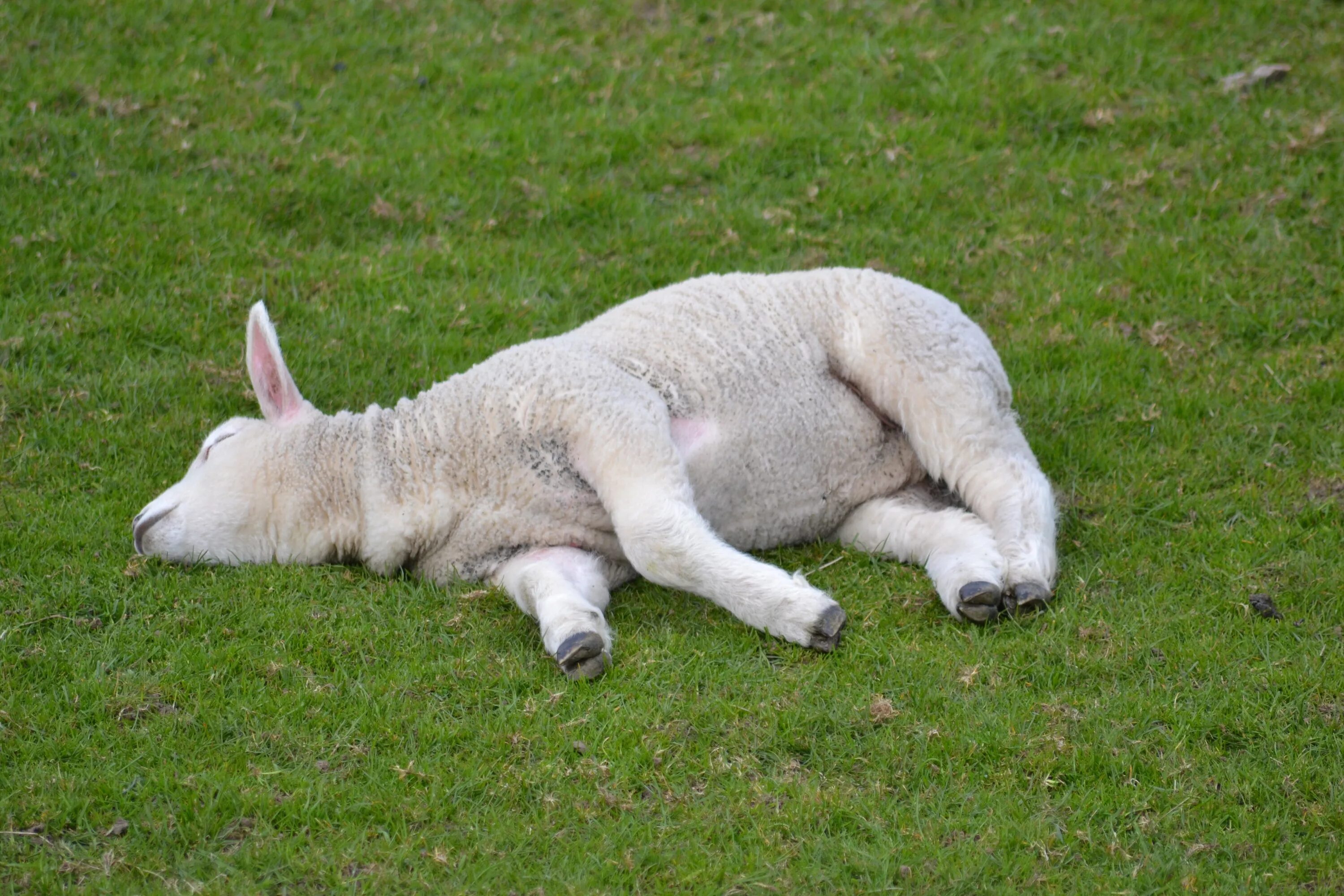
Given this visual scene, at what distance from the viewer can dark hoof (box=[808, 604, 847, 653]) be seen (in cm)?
536

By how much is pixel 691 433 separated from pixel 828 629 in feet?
3.79

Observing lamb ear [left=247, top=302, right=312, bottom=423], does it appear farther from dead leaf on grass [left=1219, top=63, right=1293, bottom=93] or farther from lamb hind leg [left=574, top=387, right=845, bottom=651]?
dead leaf on grass [left=1219, top=63, right=1293, bottom=93]

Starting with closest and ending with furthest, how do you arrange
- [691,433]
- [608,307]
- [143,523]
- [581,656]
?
[581,656], [143,523], [691,433], [608,307]

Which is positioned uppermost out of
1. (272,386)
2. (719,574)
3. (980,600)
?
(272,386)

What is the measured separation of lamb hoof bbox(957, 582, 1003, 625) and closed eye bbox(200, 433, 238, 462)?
299 cm

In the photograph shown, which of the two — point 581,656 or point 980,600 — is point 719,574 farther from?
point 980,600

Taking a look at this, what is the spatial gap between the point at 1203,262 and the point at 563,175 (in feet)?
12.2

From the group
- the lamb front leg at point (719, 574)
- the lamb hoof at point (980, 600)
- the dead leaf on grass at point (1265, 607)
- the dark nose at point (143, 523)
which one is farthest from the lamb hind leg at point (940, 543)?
the dark nose at point (143, 523)

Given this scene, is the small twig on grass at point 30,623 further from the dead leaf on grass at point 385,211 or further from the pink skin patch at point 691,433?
the dead leaf on grass at point 385,211

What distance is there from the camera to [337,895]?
4195mm

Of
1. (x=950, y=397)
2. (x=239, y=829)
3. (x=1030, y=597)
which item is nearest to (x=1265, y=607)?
(x=1030, y=597)

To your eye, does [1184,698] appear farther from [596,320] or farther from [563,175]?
[563,175]

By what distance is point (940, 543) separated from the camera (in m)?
6.04

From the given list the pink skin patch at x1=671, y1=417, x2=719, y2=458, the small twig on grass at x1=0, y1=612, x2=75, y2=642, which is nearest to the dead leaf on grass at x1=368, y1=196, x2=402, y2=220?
the pink skin patch at x1=671, y1=417, x2=719, y2=458
